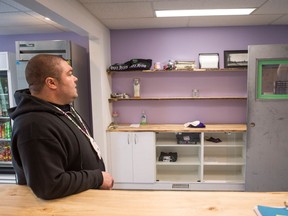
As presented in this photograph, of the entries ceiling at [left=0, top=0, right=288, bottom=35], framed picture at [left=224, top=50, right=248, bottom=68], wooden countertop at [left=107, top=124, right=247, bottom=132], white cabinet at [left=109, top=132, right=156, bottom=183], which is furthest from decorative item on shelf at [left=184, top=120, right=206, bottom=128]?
ceiling at [left=0, top=0, right=288, bottom=35]

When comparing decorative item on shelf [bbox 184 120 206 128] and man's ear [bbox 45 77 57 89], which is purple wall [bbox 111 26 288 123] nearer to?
decorative item on shelf [bbox 184 120 206 128]

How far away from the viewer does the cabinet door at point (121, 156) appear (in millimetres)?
3271

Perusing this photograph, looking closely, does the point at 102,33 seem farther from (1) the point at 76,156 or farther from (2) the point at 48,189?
(2) the point at 48,189

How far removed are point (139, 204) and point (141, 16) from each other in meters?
2.40

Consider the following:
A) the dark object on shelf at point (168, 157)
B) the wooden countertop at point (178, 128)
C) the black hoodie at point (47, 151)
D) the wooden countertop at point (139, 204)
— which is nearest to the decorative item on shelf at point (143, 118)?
the wooden countertop at point (178, 128)

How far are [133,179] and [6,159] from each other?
1895 millimetres

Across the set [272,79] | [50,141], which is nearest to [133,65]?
[272,79]

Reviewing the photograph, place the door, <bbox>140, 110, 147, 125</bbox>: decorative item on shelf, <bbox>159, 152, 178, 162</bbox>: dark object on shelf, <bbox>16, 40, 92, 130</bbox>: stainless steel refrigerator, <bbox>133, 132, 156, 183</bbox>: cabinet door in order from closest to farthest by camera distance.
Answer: <bbox>16, 40, 92, 130</bbox>: stainless steel refrigerator, the door, <bbox>133, 132, 156, 183</bbox>: cabinet door, <bbox>159, 152, 178, 162</bbox>: dark object on shelf, <bbox>140, 110, 147, 125</bbox>: decorative item on shelf

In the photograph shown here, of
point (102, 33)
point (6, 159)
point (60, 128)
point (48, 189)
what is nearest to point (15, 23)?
point (102, 33)

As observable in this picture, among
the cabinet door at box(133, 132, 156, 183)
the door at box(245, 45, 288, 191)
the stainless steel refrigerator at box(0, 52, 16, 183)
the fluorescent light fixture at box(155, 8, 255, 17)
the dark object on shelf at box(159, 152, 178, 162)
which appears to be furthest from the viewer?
the dark object on shelf at box(159, 152, 178, 162)

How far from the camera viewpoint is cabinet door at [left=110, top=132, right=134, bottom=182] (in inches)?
129

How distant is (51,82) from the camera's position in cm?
114

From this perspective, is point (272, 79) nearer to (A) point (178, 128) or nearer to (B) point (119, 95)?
(A) point (178, 128)

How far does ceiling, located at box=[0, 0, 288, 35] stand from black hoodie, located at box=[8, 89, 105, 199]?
5.21 ft
